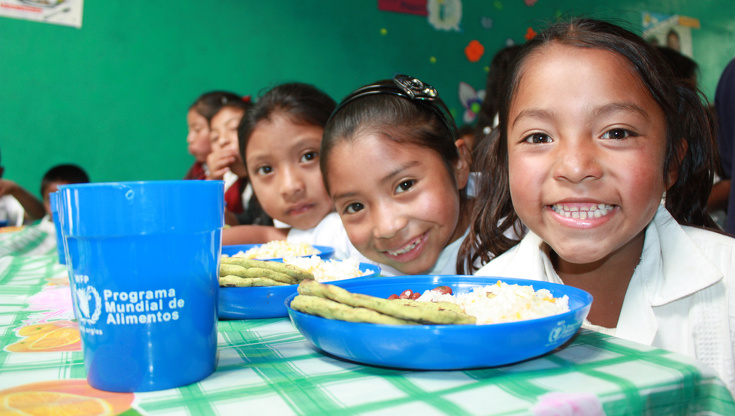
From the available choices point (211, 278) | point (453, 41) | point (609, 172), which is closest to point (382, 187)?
point (609, 172)

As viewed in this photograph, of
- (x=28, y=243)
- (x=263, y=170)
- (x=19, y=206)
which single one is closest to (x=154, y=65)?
(x=19, y=206)

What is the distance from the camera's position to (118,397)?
0.45 meters

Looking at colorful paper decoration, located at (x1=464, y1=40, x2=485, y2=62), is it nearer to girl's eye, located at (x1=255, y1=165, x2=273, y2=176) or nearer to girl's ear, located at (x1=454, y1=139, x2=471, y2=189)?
girl's eye, located at (x1=255, y1=165, x2=273, y2=176)

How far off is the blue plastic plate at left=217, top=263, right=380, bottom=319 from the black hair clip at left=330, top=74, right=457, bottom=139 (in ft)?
2.59

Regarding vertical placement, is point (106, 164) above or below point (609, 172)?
below

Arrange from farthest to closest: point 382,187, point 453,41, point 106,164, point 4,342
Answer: point 453,41 < point 106,164 < point 382,187 < point 4,342

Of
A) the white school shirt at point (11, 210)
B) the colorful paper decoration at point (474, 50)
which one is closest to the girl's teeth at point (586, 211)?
the white school shirt at point (11, 210)

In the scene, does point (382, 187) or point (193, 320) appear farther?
point (382, 187)

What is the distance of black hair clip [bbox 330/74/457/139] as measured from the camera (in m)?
1.41

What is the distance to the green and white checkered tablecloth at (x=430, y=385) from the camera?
417mm

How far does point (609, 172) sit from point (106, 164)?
12.6 ft

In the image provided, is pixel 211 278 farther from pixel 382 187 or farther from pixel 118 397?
pixel 382 187

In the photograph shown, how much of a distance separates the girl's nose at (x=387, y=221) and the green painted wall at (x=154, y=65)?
2.93 meters

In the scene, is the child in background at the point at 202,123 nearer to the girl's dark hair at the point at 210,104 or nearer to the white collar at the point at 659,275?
the girl's dark hair at the point at 210,104
